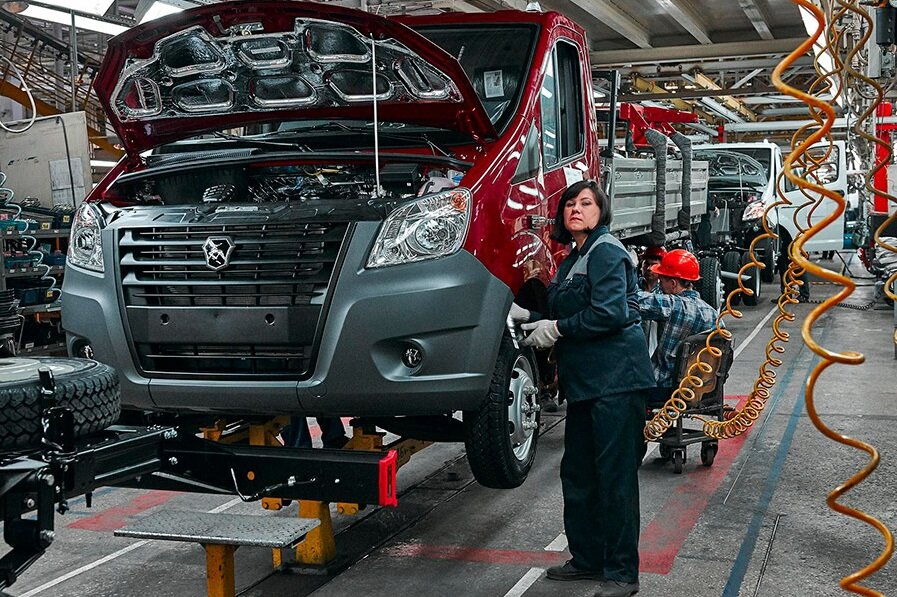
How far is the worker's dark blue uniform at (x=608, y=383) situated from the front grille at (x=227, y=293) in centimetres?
97

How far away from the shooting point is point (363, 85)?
152 inches

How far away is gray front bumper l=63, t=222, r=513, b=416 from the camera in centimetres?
348

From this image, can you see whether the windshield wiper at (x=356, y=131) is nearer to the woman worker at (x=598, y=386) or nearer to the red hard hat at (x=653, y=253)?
the woman worker at (x=598, y=386)

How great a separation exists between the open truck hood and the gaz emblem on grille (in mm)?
717

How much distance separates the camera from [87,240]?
4.00m

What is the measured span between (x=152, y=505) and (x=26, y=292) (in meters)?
3.59

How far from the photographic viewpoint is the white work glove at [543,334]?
3.79 meters

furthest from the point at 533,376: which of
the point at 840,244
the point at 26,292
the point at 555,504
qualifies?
the point at 840,244

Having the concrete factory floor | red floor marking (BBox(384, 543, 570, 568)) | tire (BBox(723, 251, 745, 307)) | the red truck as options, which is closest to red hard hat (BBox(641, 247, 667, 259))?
the concrete factory floor

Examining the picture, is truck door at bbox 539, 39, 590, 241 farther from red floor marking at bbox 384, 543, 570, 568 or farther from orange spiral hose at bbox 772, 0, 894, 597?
orange spiral hose at bbox 772, 0, 894, 597

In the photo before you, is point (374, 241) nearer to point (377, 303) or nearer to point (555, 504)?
point (377, 303)

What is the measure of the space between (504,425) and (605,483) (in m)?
0.46

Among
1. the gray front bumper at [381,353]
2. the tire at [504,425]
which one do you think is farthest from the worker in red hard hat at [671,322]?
the gray front bumper at [381,353]

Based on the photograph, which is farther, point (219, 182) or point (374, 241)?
point (219, 182)
